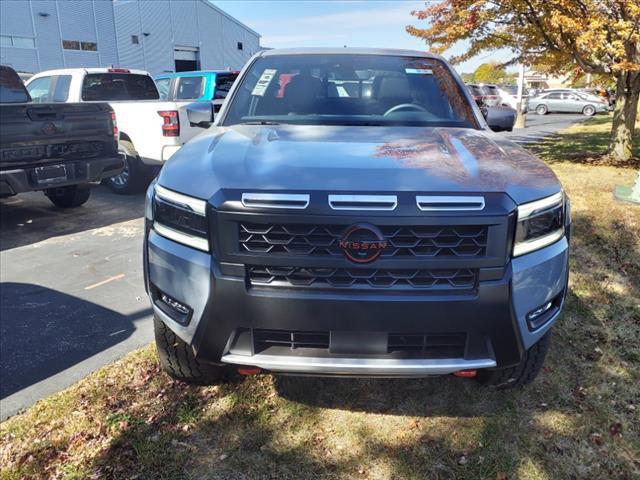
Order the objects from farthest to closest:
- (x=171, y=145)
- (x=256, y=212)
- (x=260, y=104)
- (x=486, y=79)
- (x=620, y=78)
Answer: (x=486, y=79) → (x=620, y=78) → (x=171, y=145) → (x=260, y=104) → (x=256, y=212)

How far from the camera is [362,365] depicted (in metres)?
2.09

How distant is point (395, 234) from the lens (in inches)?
79.3

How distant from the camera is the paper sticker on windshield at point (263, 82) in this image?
11.5 feet

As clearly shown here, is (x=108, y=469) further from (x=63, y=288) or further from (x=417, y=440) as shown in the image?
(x=63, y=288)

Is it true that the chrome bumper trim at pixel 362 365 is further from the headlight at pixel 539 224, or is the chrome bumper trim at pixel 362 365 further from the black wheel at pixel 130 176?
the black wheel at pixel 130 176

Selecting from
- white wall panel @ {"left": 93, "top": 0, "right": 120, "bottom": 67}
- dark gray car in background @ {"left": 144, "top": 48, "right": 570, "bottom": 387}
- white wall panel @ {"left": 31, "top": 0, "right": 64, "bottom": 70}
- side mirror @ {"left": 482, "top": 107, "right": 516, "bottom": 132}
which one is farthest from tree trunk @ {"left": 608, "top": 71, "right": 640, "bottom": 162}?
white wall panel @ {"left": 93, "top": 0, "right": 120, "bottom": 67}

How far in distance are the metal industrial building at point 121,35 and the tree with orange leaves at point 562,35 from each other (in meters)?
22.3

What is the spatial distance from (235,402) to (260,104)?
1.92 meters

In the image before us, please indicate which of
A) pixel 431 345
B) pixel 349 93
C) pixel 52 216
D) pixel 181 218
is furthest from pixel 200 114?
pixel 52 216

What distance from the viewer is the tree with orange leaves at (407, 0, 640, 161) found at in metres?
8.20

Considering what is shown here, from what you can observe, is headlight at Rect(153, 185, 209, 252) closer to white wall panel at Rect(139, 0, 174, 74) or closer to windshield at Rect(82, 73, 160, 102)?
windshield at Rect(82, 73, 160, 102)

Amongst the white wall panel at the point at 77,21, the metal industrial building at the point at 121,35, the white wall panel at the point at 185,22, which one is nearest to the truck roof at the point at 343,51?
the metal industrial building at the point at 121,35

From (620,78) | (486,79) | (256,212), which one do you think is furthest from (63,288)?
(486,79)

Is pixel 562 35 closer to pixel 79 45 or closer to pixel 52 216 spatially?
pixel 52 216
